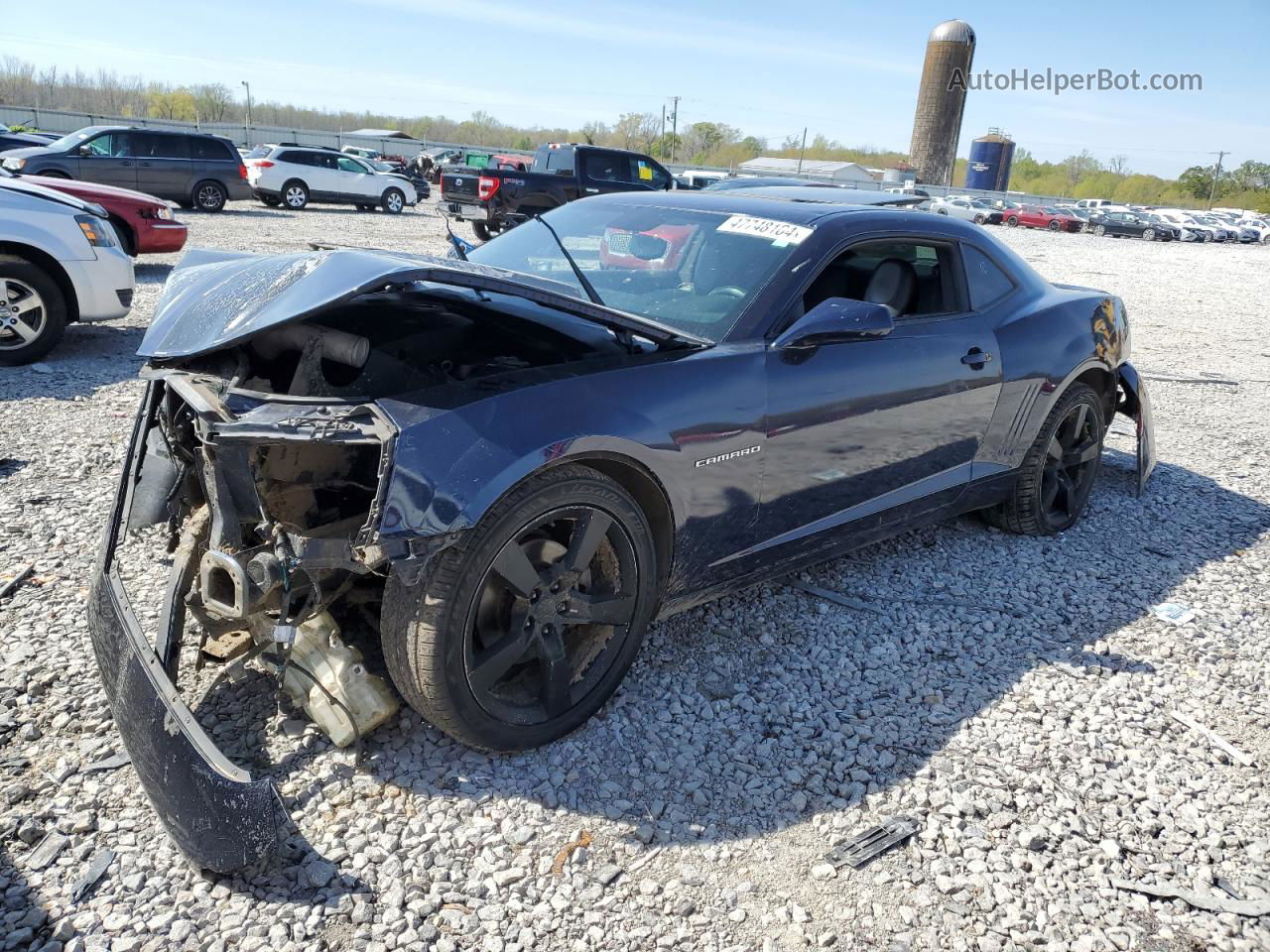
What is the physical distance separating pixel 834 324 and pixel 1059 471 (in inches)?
88.0

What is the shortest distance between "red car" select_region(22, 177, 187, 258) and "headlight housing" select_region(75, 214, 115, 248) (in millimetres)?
2865

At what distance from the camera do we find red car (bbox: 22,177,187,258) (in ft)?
31.2

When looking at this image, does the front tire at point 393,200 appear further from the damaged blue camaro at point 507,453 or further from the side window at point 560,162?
the damaged blue camaro at point 507,453

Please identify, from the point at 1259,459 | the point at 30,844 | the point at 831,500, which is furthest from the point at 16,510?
the point at 1259,459

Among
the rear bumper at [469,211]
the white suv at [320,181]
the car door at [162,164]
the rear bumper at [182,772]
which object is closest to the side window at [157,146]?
the car door at [162,164]

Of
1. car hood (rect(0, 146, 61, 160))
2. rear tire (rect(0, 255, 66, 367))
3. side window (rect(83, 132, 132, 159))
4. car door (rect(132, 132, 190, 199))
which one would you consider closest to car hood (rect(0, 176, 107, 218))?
rear tire (rect(0, 255, 66, 367))

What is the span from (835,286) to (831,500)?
915mm

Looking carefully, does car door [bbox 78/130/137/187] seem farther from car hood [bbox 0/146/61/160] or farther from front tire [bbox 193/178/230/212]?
front tire [bbox 193/178/230/212]

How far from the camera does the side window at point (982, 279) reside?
13.6 ft

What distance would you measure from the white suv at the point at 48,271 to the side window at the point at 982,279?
5943mm

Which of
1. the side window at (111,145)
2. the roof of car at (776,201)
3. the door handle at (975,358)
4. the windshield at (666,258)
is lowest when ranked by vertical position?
the door handle at (975,358)

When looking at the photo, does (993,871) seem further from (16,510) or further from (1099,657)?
(16,510)

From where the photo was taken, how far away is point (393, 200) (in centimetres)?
2438

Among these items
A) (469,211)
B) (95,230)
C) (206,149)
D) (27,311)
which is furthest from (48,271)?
(206,149)
